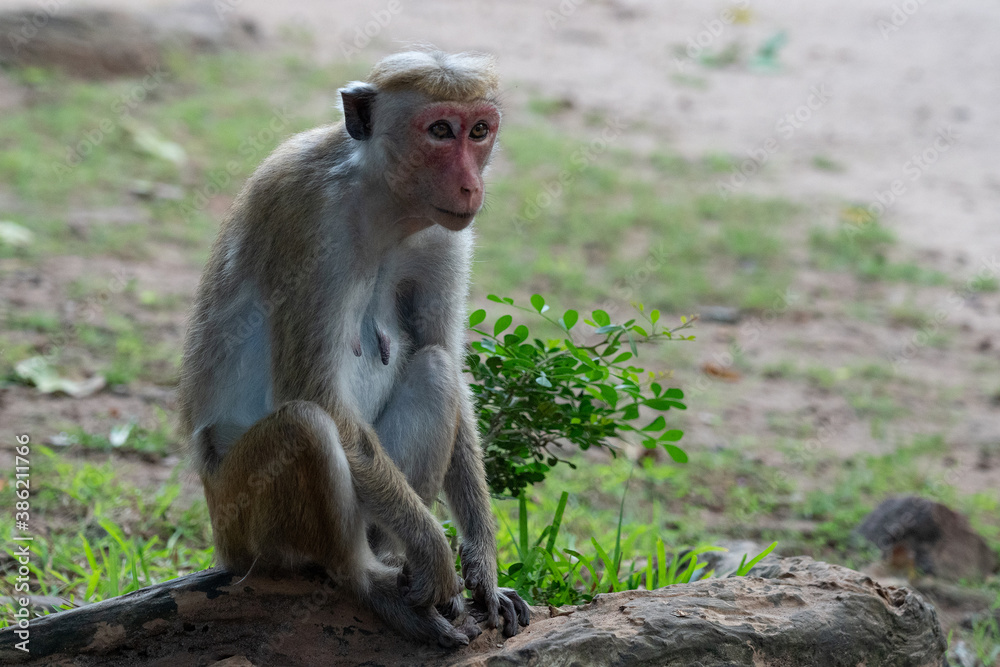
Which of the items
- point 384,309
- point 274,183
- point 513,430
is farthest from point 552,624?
point 274,183

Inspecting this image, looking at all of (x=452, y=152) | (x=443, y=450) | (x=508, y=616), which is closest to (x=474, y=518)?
(x=443, y=450)

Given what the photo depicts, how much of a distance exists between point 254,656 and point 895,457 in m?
5.10

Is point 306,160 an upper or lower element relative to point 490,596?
upper

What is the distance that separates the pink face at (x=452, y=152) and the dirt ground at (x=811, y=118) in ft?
11.8

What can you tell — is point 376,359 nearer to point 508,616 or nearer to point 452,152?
point 452,152

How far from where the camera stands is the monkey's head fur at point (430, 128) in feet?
11.0

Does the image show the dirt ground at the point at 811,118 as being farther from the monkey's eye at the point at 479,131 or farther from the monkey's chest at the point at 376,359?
the monkey's eye at the point at 479,131

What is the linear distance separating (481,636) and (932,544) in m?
3.27

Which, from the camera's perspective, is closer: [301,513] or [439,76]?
[301,513]

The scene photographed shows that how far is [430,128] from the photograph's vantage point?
3383 millimetres

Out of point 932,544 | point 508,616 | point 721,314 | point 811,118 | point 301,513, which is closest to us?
point 301,513

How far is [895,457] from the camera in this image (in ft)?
22.6

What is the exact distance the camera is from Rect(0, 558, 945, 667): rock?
3182 millimetres
